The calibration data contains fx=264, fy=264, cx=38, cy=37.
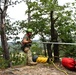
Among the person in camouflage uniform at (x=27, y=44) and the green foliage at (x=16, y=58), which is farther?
the green foliage at (x=16, y=58)

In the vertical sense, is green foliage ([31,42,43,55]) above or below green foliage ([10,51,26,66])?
above

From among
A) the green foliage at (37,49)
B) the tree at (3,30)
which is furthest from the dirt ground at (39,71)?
the tree at (3,30)

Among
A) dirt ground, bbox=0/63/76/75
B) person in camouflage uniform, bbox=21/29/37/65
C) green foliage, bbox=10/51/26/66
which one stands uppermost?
person in camouflage uniform, bbox=21/29/37/65

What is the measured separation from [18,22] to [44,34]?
150 inches

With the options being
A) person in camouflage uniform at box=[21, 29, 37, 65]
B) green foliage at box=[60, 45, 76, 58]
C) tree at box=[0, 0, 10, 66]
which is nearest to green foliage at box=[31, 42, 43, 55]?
green foliage at box=[60, 45, 76, 58]

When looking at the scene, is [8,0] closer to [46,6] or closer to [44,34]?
[44,34]

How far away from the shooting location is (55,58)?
1026 centimetres

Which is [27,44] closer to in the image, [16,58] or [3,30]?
[16,58]

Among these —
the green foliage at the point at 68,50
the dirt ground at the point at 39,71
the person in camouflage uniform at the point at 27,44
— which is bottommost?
the dirt ground at the point at 39,71

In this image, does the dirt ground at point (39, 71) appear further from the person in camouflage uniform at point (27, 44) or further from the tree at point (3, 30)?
the tree at point (3, 30)

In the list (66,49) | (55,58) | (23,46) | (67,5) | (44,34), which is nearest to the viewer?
Result: (23,46)

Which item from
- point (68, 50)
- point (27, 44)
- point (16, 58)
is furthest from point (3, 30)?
point (27, 44)

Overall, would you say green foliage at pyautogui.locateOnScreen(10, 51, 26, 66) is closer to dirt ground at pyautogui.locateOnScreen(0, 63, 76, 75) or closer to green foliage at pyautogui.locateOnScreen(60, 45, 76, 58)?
green foliage at pyautogui.locateOnScreen(60, 45, 76, 58)

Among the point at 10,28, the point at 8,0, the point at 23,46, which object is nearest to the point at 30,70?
the point at 23,46
